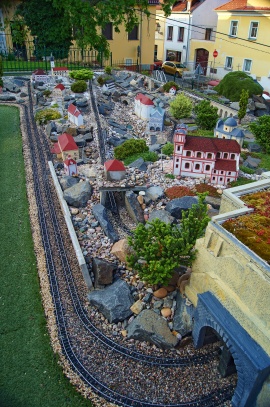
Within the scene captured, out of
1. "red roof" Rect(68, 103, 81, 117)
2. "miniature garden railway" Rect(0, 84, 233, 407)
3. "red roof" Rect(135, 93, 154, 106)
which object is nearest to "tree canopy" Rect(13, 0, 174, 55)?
"red roof" Rect(135, 93, 154, 106)

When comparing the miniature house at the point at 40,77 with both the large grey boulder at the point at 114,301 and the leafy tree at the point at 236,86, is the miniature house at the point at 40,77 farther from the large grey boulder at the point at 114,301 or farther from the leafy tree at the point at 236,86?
the large grey boulder at the point at 114,301

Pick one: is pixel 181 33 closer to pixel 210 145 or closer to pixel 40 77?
pixel 40 77

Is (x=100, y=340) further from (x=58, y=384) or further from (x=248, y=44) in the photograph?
(x=248, y=44)

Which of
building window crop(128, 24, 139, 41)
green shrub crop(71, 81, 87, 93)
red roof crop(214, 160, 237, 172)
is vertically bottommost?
red roof crop(214, 160, 237, 172)

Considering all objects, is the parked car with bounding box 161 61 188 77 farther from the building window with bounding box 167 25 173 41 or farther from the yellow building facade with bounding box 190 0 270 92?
the building window with bounding box 167 25 173 41

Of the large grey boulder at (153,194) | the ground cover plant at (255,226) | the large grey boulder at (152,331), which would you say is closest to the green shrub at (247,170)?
the large grey boulder at (153,194)
